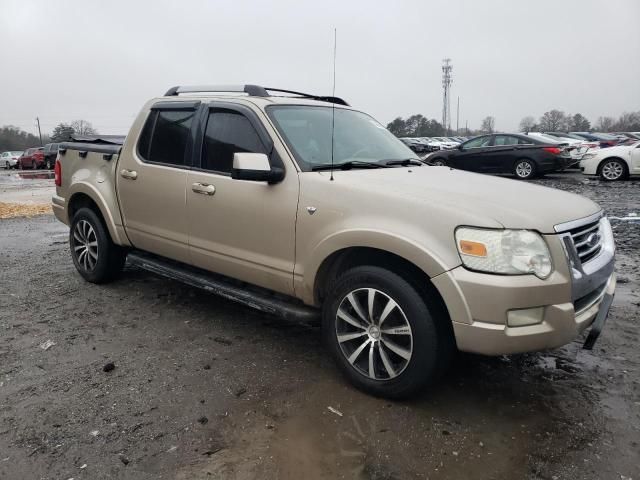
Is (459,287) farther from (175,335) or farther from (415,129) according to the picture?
(415,129)

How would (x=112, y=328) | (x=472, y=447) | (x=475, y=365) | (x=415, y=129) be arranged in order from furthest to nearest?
1. (x=415, y=129)
2. (x=112, y=328)
3. (x=475, y=365)
4. (x=472, y=447)

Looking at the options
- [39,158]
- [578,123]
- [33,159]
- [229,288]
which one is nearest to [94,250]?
[229,288]

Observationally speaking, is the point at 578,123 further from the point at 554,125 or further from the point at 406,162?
the point at 406,162

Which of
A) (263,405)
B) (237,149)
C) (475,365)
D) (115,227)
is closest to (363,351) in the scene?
(263,405)

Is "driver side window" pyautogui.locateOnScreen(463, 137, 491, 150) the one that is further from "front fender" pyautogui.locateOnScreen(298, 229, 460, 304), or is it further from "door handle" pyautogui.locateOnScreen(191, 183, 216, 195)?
"front fender" pyautogui.locateOnScreen(298, 229, 460, 304)

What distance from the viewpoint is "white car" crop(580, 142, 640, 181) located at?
14.7 metres

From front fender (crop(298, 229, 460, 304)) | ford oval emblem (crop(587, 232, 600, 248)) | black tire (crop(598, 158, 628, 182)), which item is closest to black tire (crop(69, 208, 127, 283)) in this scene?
front fender (crop(298, 229, 460, 304))

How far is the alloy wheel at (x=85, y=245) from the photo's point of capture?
5.27m

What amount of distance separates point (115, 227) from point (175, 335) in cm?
142

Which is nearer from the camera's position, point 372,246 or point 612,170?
point 372,246

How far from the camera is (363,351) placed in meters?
3.20

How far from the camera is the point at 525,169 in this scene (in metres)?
15.5

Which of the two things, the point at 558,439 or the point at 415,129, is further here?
the point at 415,129

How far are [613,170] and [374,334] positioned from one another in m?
14.7
